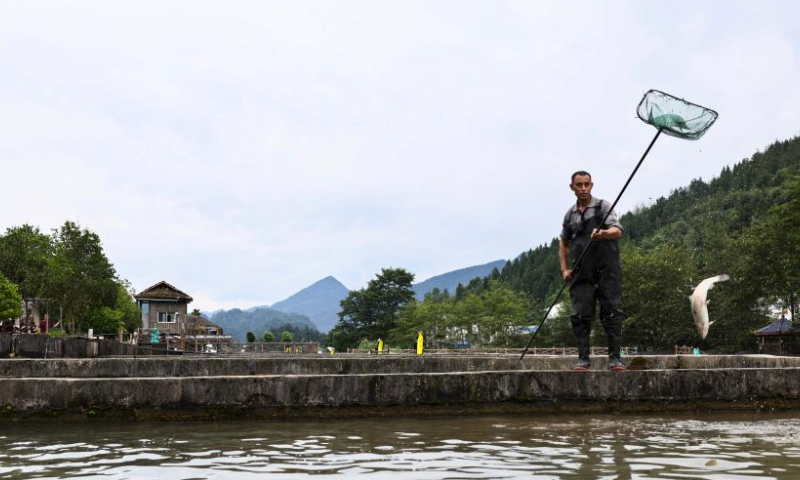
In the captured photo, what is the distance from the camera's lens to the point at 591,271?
323 inches

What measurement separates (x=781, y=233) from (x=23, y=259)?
59.1m

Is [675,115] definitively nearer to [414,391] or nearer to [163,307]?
[414,391]

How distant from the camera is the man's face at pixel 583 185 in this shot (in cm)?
817

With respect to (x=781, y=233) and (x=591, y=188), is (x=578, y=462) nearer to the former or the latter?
(x=591, y=188)

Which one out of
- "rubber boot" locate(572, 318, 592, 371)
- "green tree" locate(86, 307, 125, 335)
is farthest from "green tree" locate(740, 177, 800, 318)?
"green tree" locate(86, 307, 125, 335)

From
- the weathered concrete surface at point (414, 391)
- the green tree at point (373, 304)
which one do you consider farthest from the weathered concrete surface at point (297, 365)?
the green tree at point (373, 304)

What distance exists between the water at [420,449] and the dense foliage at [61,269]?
45357 mm

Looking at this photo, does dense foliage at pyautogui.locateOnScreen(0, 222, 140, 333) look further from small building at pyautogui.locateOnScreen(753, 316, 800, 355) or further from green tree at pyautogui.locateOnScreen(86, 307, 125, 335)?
small building at pyautogui.locateOnScreen(753, 316, 800, 355)

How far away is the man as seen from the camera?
26.4 ft

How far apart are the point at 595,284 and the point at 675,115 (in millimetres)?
2211

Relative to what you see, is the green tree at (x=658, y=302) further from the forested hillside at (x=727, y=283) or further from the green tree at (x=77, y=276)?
the green tree at (x=77, y=276)

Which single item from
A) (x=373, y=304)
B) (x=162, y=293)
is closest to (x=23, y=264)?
(x=162, y=293)

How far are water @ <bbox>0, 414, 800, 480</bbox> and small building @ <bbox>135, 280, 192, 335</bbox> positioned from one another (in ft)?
226

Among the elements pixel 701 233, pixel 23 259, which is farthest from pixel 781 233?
pixel 701 233
